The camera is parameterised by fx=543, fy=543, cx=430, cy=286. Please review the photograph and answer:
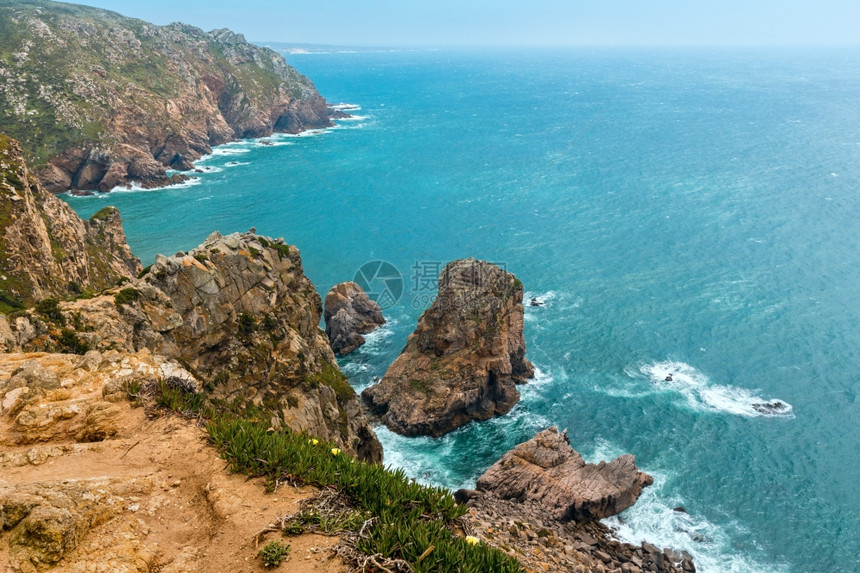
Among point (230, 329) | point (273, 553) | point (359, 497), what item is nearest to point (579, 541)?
point (230, 329)

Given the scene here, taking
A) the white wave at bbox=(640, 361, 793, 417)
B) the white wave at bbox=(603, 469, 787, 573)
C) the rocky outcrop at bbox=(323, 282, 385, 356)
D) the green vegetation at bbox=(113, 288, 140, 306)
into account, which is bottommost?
the white wave at bbox=(603, 469, 787, 573)

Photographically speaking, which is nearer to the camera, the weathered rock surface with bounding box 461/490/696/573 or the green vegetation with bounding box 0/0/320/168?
the weathered rock surface with bounding box 461/490/696/573

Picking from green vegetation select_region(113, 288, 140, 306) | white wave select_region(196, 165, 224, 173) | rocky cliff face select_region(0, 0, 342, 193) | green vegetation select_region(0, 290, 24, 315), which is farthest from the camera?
white wave select_region(196, 165, 224, 173)

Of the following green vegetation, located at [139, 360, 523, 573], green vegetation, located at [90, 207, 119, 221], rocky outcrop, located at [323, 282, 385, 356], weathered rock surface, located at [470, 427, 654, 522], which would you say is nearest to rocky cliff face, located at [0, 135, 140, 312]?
green vegetation, located at [90, 207, 119, 221]

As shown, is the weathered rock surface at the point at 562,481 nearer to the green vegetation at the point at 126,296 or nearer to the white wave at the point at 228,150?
the green vegetation at the point at 126,296

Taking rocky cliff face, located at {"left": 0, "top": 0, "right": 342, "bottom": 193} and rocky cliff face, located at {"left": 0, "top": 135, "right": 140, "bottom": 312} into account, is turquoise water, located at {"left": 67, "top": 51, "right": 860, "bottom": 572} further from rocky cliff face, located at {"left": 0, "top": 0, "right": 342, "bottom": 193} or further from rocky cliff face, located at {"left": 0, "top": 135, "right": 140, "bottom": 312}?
rocky cliff face, located at {"left": 0, "top": 135, "right": 140, "bottom": 312}

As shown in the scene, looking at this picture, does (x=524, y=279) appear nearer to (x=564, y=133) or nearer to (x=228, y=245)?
(x=228, y=245)

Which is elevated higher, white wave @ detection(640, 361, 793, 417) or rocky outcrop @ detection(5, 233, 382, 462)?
rocky outcrop @ detection(5, 233, 382, 462)
